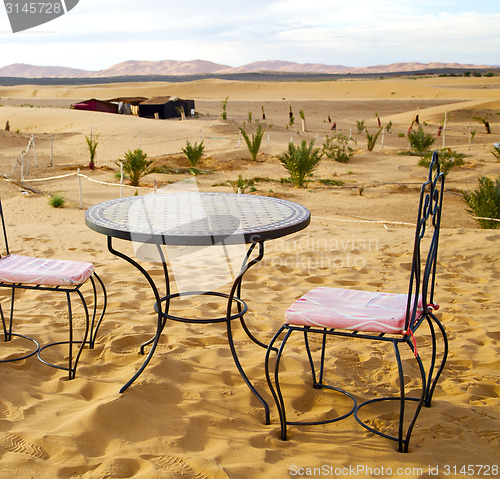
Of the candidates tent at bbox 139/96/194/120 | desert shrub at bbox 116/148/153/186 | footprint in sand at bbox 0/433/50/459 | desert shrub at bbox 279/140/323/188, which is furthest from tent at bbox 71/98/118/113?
footprint in sand at bbox 0/433/50/459

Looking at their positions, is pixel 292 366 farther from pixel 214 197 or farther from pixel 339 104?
pixel 339 104

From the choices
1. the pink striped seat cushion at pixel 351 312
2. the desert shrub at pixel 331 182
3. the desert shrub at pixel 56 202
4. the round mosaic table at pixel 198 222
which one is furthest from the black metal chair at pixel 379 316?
the desert shrub at pixel 331 182

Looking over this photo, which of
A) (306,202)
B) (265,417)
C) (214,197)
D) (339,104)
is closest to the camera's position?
(265,417)

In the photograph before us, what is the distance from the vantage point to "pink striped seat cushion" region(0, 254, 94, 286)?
98.4 inches

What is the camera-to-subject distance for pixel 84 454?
75.7 inches

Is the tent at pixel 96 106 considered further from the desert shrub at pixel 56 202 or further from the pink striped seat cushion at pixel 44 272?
the pink striped seat cushion at pixel 44 272

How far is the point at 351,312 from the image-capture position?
2.09 m

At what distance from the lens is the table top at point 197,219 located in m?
2.22

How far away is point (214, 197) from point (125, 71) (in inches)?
7927

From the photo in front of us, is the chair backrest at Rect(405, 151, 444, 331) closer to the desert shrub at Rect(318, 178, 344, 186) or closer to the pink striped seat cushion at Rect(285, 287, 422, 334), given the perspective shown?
the pink striped seat cushion at Rect(285, 287, 422, 334)

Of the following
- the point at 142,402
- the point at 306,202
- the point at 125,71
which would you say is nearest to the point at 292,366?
the point at 142,402

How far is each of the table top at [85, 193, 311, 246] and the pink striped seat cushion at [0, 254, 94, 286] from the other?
266mm

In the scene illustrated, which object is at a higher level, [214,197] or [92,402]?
[214,197]

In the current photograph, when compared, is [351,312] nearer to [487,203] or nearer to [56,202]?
[487,203]
